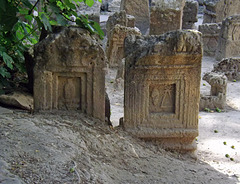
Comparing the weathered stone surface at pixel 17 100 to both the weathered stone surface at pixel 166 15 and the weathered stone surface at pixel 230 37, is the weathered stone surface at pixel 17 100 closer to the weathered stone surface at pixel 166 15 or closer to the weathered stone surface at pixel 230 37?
the weathered stone surface at pixel 166 15

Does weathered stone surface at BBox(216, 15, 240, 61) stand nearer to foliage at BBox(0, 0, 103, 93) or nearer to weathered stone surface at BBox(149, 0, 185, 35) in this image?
weathered stone surface at BBox(149, 0, 185, 35)

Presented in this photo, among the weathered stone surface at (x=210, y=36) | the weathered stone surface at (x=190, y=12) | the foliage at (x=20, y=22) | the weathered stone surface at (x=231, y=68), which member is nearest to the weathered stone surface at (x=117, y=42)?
the weathered stone surface at (x=231, y=68)

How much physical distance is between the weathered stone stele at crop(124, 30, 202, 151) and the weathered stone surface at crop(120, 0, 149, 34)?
911 cm

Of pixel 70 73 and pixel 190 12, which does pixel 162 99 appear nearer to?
pixel 70 73

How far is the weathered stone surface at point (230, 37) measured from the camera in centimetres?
952

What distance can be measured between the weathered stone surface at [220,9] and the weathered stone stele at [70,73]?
1031 cm

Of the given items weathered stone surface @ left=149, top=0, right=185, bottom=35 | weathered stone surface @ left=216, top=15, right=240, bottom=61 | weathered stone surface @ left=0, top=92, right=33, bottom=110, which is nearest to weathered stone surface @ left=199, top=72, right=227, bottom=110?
weathered stone surface @ left=149, top=0, right=185, bottom=35

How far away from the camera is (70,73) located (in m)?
3.08

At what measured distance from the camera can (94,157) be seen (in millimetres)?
2576

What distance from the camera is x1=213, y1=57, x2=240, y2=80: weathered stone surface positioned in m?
7.86

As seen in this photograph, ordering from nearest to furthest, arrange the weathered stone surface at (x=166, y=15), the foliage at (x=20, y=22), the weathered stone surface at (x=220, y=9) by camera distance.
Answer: the foliage at (x=20, y=22)
the weathered stone surface at (x=166, y=15)
the weathered stone surface at (x=220, y=9)

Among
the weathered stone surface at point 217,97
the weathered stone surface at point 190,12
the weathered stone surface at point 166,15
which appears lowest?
the weathered stone surface at point 217,97

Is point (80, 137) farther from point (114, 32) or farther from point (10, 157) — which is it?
point (114, 32)

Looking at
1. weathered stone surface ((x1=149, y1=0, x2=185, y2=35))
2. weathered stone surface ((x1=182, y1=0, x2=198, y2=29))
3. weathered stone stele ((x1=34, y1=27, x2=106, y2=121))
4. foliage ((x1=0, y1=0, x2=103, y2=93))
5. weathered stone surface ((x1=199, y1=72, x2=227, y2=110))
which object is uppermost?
weathered stone surface ((x1=182, y1=0, x2=198, y2=29))
